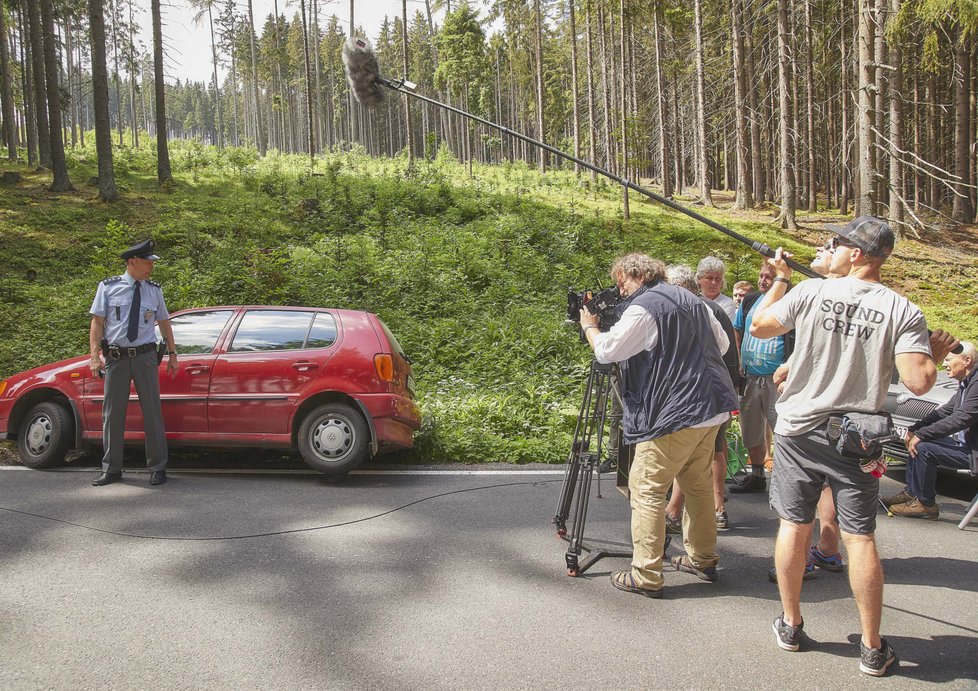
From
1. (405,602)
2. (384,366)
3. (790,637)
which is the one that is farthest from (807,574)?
(384,366)

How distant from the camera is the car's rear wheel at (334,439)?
656 centimetres

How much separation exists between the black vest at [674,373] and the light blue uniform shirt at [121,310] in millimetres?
4630

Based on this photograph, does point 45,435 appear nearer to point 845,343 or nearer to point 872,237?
point 845,343

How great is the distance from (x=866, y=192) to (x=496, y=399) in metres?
12.5

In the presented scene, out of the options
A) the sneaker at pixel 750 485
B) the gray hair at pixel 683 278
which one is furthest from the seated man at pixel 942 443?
the gray hair at pixel 683 278

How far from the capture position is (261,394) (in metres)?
6.71

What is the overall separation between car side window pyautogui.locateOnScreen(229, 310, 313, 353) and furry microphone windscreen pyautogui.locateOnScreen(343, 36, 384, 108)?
2415 mm

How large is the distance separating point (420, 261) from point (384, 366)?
999cm

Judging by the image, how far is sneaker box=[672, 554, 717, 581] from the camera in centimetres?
443

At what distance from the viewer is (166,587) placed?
4246 mm

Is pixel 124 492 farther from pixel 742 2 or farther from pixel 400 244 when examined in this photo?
pixel 742 2

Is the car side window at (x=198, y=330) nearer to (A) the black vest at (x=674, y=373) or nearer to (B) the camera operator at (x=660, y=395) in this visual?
(B) the camera operator at (x=660, y=395)

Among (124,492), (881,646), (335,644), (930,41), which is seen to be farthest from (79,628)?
(930,41)

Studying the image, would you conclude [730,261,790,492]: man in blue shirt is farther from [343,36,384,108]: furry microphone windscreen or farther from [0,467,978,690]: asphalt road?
[343,36,384,108]: furry microphone windscreen
